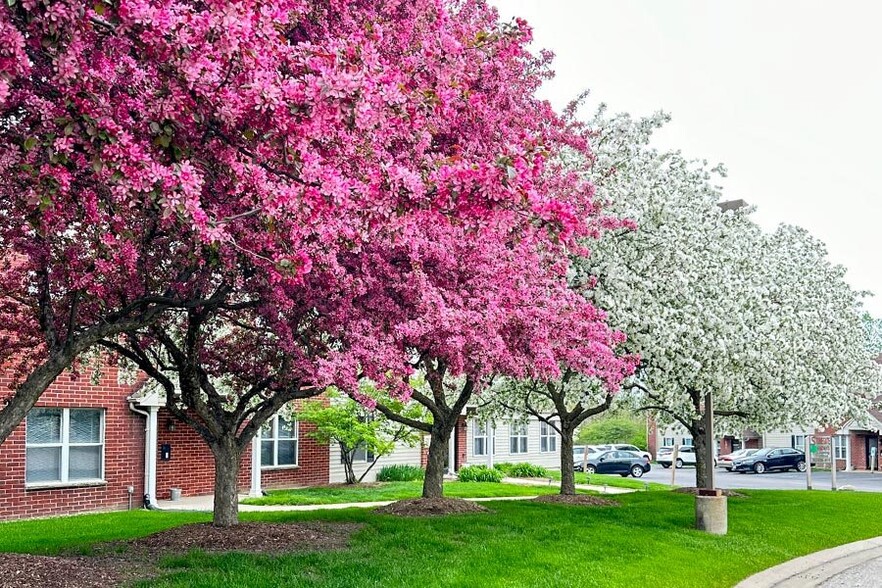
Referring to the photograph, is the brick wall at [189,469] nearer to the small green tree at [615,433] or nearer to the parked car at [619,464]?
the parked car at [619,464]

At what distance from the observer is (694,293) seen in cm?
1471

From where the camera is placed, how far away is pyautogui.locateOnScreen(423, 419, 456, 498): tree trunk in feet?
50.0

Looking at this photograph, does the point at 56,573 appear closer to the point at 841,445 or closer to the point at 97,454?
the point at 97,454

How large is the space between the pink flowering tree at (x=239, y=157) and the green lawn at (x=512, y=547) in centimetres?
210

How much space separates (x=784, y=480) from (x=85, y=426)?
30558 mm

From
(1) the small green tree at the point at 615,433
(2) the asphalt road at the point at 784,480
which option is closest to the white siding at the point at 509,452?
(2) the asphalt road at the point at 784,480

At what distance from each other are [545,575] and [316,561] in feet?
8.04

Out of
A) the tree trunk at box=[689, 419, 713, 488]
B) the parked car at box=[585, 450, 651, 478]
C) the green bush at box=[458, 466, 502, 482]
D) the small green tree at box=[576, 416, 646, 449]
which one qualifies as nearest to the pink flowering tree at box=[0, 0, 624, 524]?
the tree trunk at box=[689, 419, 713, 488]

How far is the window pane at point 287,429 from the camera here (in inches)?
910

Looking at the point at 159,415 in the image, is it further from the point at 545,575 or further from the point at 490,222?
the point at 490,222

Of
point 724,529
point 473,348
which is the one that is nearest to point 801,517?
point 724,529

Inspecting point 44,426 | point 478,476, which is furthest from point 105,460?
point 478,476

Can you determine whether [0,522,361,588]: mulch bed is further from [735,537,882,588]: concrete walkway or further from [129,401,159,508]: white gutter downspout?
[129,401,159,508]: white gutter downspout

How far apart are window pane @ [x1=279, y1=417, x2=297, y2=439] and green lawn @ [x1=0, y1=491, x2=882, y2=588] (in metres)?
7.08
